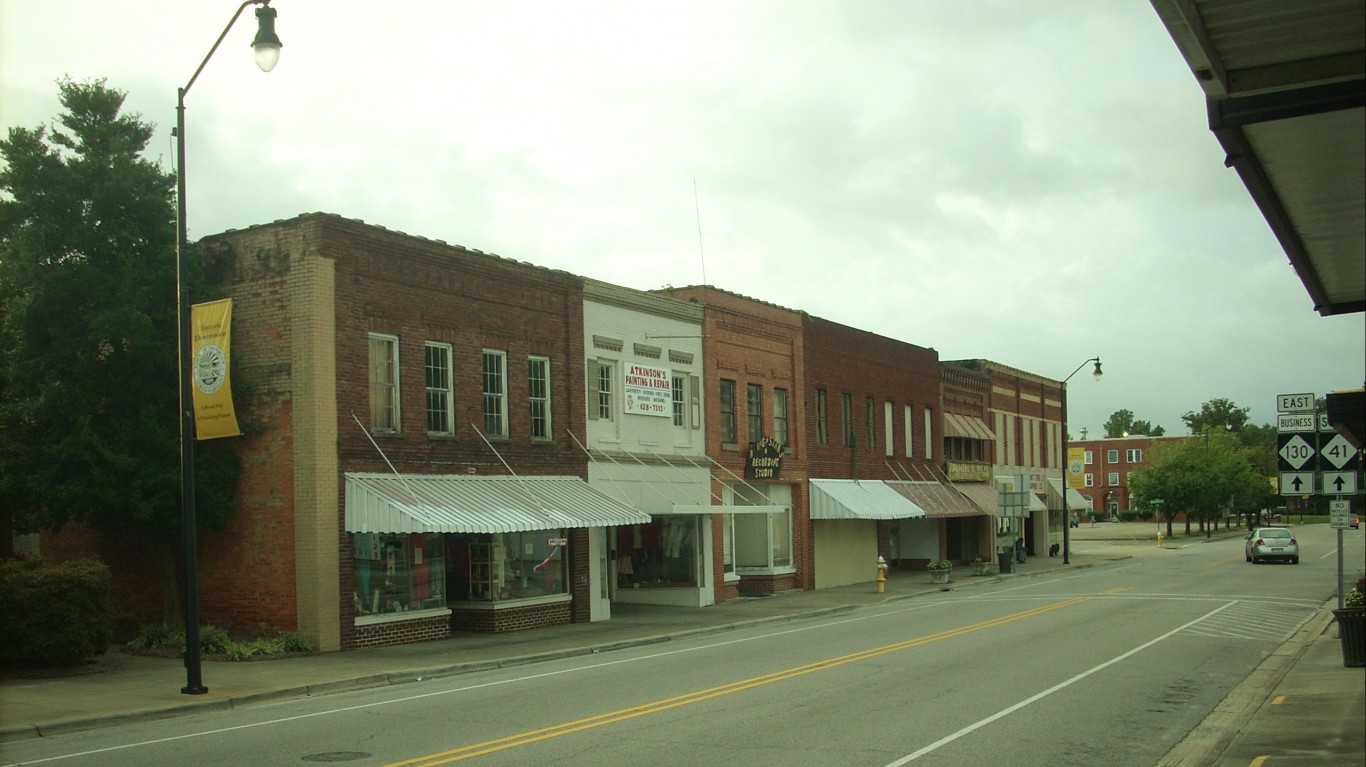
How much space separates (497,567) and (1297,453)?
14.9 m

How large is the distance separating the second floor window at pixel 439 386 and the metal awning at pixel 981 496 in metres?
29.7

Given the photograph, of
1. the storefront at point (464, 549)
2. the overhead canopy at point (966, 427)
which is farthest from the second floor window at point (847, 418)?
the storefront at point (464, 549)

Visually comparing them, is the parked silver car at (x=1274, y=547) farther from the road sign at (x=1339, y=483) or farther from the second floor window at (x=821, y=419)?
the road sign at (x=1339, y=483)

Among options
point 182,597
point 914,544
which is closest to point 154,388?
point 182,597

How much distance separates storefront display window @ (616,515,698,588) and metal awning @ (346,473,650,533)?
5.37 metres

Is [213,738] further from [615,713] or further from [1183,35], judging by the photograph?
[1183,35]

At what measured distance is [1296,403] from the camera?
69.3 feet

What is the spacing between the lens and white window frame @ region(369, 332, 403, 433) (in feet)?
74.4

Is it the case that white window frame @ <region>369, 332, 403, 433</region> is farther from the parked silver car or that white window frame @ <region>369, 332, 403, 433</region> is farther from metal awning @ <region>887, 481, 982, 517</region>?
the parked silver car

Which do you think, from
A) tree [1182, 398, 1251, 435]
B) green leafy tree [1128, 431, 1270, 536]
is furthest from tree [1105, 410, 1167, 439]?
green leafy tree [1128, 431, 1270, 536]

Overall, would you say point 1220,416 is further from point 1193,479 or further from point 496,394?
point 496,394

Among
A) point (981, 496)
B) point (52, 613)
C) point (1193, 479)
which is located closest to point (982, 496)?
point (981, 496)

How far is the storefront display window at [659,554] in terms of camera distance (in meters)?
31.9

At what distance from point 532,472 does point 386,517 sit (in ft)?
17.7
